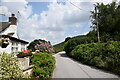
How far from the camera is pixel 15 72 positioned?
11.6 feet

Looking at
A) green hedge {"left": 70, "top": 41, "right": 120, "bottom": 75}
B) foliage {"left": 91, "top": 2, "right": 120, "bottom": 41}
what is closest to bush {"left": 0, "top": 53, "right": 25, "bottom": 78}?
green hedge {"left": 70, "top": 41, "right": 120, "bottom": 75}

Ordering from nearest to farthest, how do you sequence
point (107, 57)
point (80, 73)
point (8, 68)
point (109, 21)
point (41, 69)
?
point (8, 68) < point (41, 69) < point (80, 73) < point (107, 57) < point (109, 21)

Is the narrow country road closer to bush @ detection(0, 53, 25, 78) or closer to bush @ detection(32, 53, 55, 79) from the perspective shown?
bush @ detection(32, 53, 55, 79)

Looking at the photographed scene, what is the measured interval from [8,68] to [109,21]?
23.2 m

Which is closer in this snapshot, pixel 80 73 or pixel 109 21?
pixel 80 73

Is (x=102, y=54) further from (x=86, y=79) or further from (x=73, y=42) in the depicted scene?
(x=73, y=42)

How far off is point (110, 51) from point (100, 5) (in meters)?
19.7

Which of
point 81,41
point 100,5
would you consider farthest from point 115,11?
point 81,41

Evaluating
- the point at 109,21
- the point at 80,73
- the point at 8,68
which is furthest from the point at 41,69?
the point at 109,21

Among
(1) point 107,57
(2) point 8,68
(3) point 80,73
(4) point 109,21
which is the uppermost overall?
(4) point 109,21

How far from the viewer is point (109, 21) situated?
2288 cm

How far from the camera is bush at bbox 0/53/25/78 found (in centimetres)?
327

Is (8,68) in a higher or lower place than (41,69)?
higher

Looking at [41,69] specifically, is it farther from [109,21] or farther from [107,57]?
[109,21]
